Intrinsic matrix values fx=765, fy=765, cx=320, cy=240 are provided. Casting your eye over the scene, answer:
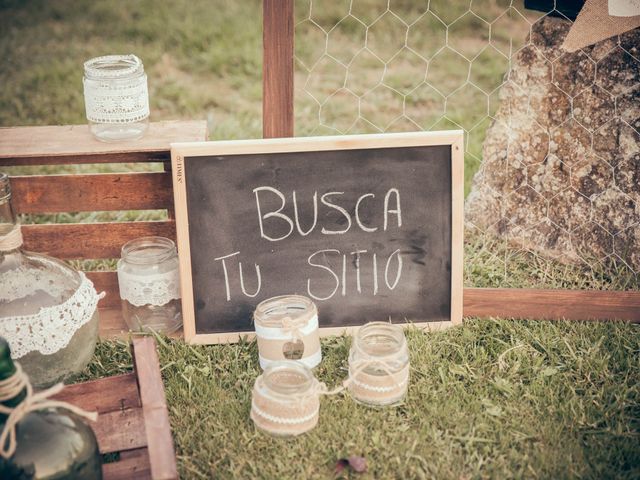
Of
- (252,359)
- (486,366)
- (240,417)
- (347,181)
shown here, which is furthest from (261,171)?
(486,366)

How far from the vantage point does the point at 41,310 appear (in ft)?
5.88

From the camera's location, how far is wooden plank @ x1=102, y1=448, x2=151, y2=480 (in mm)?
1583

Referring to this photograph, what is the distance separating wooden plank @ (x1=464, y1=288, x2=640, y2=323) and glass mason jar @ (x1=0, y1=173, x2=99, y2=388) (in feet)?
3.43

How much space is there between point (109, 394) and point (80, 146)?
0.66 meters

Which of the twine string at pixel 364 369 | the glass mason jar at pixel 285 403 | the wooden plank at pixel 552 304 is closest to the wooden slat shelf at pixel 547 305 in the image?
the wooden plank at pixel 552 304

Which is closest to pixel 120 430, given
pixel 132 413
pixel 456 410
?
pixel 132 413

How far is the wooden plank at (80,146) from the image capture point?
1.97m

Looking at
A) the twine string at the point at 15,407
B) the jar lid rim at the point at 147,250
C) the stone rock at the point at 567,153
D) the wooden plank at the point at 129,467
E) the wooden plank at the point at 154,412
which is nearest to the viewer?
the twine string at the point at 15,407

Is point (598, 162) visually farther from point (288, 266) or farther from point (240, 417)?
point (240, 417)

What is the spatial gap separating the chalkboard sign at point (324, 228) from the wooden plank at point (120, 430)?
0.36 meters

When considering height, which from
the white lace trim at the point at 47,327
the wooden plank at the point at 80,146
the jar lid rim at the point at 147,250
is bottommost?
the white lace trim at the point at 47,327

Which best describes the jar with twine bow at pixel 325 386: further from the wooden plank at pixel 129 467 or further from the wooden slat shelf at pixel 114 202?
the wooden slat shelf at pixel 114 202

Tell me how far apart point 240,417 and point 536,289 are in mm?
916

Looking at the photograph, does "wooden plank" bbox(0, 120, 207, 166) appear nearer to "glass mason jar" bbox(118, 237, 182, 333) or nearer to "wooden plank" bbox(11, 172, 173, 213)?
"wooden plank" bbox(11, 172, 173, 213)
